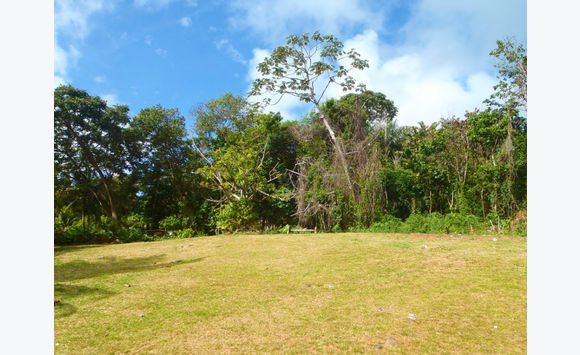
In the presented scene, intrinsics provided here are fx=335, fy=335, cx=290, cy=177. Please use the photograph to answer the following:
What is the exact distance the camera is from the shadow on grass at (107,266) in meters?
6.29

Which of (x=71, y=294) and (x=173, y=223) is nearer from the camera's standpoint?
(x=71, y=294)

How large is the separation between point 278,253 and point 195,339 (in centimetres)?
498

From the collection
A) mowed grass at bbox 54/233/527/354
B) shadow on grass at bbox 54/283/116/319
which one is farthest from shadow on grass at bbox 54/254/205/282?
shadow on grass at bbox 54/283/116/319

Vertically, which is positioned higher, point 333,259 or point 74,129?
point 74,129

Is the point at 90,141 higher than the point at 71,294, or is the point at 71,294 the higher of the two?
the point at 90,141

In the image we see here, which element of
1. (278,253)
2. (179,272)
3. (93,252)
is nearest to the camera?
(179,272)

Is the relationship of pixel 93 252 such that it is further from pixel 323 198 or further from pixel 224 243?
pixel 323 198

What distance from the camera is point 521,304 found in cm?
381

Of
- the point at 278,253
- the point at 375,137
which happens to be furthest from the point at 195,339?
the point at 375,137

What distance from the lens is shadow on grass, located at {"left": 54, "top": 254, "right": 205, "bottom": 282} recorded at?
6288 mm

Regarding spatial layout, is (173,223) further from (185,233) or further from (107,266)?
(107,266)

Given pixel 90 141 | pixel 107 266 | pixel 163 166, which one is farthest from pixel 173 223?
pixel 107 266

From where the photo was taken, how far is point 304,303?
4094 mm

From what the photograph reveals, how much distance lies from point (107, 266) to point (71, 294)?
2573mm
